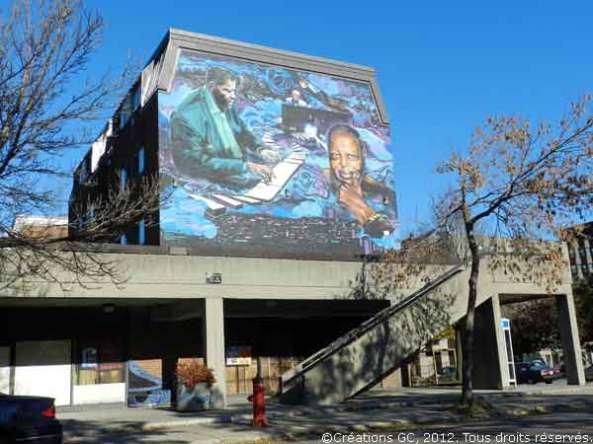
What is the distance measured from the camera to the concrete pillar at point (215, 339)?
2112cm

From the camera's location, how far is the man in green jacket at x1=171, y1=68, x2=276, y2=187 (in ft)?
112

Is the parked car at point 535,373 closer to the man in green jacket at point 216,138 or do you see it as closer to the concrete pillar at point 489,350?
the concrete pillar at point 489,350

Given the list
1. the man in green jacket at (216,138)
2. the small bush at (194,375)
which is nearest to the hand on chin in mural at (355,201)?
the man in green jacket at (216,138)

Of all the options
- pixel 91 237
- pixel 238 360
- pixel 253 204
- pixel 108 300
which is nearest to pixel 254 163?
pixel 253 204

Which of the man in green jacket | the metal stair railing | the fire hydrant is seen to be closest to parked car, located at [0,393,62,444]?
the fire hydrant

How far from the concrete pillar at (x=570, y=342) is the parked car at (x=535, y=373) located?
8776 mm

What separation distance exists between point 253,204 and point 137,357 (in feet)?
39.7

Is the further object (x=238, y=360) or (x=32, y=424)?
(x=238, y=360)

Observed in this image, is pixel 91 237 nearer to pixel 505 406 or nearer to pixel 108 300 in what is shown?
pixel 108 300

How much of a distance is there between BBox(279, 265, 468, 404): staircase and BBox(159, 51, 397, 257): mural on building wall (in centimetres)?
1145

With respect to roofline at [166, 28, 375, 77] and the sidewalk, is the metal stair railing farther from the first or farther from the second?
roofline at [166, 28, 375, 77]

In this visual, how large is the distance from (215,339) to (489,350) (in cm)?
1043

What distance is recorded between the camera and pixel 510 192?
17.5m

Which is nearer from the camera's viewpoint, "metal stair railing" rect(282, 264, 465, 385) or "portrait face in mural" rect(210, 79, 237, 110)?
"metal stair railing" rect(282, 264, 465, 385)
